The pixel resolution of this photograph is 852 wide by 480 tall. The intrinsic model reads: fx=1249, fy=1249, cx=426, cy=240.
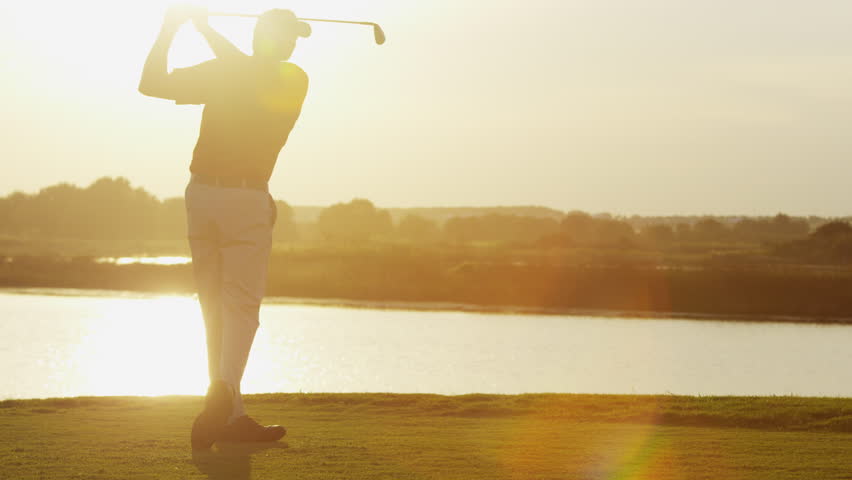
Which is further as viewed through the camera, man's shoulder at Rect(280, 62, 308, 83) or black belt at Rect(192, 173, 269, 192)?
man's shoulder at Rect(280, 62, 308, 83)

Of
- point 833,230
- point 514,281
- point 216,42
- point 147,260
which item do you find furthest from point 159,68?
point 833,230

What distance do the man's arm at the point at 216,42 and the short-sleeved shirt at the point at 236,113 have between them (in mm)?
45

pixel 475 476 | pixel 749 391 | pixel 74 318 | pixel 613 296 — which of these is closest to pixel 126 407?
pixel 475 476

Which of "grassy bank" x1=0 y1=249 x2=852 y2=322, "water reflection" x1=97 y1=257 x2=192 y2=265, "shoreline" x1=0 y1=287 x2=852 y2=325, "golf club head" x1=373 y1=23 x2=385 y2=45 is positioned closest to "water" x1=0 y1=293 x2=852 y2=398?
"shoreline" x1=0 y1=287 x2=852 y2=325

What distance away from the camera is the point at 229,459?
5719 millimetres

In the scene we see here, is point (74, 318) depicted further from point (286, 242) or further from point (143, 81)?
point (286, 242)

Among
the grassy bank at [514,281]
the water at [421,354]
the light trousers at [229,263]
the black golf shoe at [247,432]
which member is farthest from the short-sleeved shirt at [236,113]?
the grassy bank at [514,281]

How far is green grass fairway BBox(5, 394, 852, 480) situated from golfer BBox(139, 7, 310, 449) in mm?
489

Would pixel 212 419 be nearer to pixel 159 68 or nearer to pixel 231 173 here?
pixel 231 173

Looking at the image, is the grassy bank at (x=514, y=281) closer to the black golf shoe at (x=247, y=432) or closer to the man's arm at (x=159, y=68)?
the black golf shoe at (x=247, y=432)

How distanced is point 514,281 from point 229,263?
55.6 meters

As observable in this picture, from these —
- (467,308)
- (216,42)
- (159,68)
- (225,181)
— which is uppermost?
(216,42)

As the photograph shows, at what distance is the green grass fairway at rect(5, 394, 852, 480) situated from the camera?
5.51 meters

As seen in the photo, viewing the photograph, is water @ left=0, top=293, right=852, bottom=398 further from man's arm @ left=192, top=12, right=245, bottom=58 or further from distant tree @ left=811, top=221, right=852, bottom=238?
distant tree @ left=811, top=221, right=852, bottom=238
